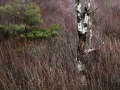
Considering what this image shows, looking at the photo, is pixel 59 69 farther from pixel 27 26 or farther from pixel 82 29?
pixel 27 26

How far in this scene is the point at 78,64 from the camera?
2.62 metres

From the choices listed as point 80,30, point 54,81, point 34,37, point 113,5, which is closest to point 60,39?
point 34,37

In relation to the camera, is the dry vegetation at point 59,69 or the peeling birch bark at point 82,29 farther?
the peeling birch bark at point 82,29

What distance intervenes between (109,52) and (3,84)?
5.11 ft

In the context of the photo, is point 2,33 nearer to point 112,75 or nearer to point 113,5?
point 112,75

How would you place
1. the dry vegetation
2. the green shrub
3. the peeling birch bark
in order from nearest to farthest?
1. the dry vegetation
2. the peeling birch bark
3. the green shrub

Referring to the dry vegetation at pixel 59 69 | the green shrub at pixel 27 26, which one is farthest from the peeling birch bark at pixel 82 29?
the green shrub at pixel 27 26

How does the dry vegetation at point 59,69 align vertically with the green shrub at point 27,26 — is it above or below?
below

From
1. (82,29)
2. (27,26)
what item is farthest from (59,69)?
(27,26)

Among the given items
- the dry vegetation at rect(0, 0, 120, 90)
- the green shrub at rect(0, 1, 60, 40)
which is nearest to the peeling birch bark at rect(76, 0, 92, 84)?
the dry vegetation at rect(0, 0, 120, 90)

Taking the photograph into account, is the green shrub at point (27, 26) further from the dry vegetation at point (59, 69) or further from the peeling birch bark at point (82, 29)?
the peeling birch bark at point (82, 29)

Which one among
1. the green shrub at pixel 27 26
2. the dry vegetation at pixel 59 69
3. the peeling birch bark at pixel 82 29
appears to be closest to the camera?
the dry vegetation at pixel 59 69

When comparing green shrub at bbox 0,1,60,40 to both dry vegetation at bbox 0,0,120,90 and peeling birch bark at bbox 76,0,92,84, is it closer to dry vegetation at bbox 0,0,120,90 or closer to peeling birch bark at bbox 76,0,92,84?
dry vegetation at bbox 0,0,120,90

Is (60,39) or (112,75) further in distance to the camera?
(60,39)
